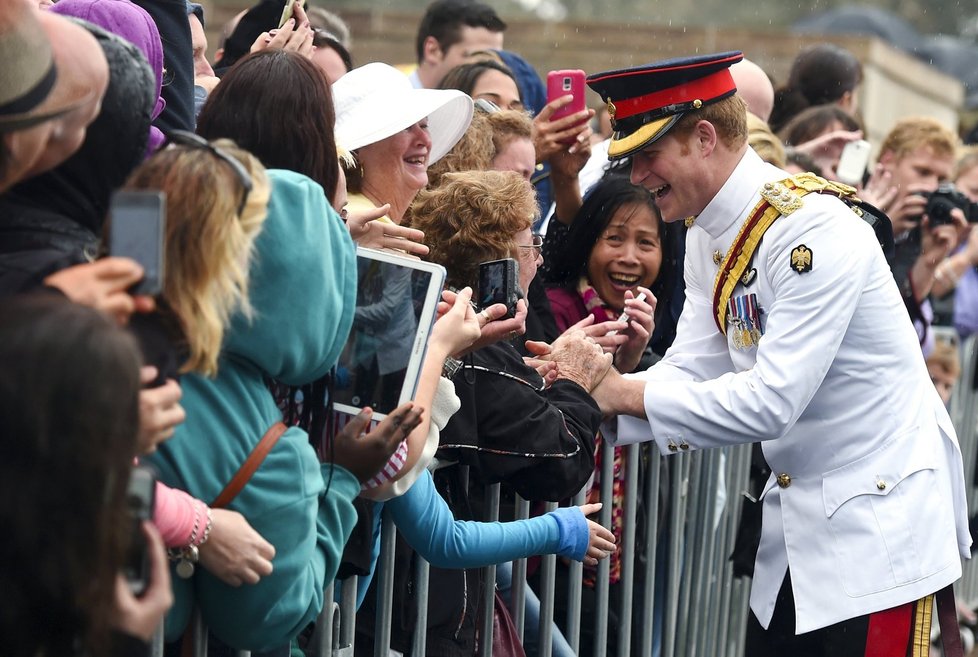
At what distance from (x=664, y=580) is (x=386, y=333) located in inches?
84.6

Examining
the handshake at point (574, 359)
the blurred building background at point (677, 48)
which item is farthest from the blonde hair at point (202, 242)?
the blurred building background at point (677, 48)

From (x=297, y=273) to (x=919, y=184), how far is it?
191 inches

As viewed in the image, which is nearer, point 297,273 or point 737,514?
point 297,273

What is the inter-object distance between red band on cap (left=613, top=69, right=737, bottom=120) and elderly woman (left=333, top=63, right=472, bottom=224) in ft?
1.53

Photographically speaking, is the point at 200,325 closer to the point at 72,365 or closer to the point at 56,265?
the point at 56,265

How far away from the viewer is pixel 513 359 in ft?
11.9

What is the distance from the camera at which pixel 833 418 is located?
3.91 metres

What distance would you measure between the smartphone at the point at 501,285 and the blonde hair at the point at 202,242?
47.9 inches

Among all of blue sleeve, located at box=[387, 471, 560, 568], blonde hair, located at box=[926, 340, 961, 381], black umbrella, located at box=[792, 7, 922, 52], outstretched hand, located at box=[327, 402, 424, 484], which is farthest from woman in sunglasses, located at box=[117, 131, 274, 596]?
black umbrella, located at box=[792, 7, 922, 52]

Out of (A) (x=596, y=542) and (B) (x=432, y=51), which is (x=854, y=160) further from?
(A) (x=596, y=542)

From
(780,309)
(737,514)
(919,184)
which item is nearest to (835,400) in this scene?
(780,309)

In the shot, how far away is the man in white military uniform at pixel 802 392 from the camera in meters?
3.81

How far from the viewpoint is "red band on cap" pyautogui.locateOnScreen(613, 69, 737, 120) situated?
4.01 meters

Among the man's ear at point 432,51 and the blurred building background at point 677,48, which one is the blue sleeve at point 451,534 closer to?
the man's ear at point 432,51
